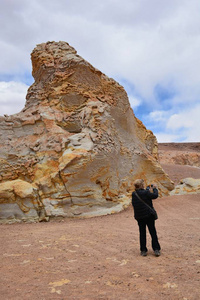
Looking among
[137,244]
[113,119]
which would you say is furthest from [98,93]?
[137,244]

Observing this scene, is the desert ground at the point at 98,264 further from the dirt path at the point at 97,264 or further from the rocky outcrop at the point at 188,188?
the rocky outcrop at the point at 188,188

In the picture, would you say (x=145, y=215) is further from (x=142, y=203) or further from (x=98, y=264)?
(x=98, y=264)

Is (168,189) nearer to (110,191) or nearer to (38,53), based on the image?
(110,191)

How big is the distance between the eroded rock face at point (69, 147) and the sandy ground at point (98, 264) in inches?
63.6

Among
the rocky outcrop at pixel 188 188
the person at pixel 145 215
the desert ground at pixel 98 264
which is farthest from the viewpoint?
the rocky outcrop at pixel 188 188

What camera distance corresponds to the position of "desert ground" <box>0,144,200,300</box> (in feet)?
7.80

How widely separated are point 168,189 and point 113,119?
3.98m

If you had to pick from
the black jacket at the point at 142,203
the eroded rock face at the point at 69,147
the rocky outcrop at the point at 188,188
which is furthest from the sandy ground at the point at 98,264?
the rocky outcrop at the point at 188,188

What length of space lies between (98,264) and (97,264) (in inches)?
0.5

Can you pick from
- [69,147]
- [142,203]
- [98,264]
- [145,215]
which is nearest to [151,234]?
[145,215]

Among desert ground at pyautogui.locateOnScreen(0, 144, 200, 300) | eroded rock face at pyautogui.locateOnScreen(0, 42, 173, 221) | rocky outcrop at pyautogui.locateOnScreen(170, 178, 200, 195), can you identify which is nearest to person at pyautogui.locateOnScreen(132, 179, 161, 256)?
desert ground at pyautogui.locateOnScreen(0, 144, 200, 300)

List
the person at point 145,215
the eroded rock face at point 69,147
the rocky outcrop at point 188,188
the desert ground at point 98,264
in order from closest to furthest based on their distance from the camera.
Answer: the desert ground at point 98,264
the person at point 145,215
the eroded rock face at point 69,147
the rocky outcrop at point 188,188

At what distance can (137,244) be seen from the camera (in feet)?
13.8

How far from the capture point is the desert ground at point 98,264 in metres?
2.38
